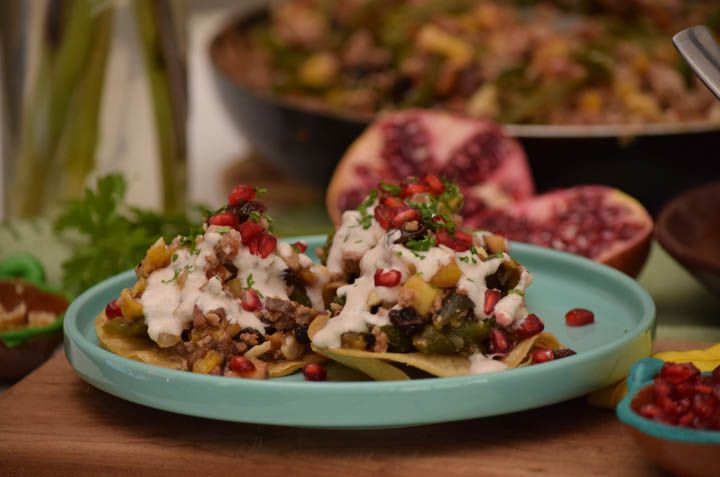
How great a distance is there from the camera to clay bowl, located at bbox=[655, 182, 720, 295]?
272 centimetres

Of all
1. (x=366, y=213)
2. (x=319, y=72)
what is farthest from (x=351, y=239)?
(x=319, y=72)

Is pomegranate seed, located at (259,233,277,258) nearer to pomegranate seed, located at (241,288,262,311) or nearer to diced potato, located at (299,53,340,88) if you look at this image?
pomegranate seed, located at (241,288,262,311)

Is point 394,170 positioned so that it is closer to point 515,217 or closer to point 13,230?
point 515,217

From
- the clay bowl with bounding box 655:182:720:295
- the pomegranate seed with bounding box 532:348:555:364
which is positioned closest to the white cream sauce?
the pomegranate seed with bounding box 532:348:555:364

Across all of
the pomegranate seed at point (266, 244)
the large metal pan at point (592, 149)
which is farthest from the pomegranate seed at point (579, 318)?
the large metal pan at point (592, 149)

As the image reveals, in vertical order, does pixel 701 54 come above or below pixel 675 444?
above

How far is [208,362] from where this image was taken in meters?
2.06

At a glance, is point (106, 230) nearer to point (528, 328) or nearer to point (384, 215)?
point (384, 215)

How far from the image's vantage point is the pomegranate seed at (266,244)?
2.16m

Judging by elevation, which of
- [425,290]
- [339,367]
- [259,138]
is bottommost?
[259,138]

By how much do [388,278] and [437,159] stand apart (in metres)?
1.50

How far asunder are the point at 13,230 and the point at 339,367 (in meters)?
1.52

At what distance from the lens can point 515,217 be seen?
10.6 feet

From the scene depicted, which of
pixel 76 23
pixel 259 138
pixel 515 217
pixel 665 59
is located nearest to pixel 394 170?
pixel 515 217
